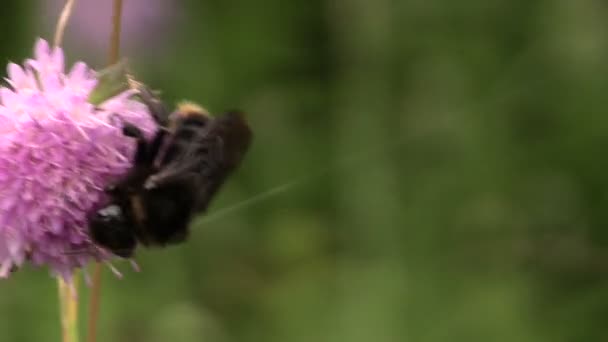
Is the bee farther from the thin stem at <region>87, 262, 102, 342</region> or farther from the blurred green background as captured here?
the blurred green background

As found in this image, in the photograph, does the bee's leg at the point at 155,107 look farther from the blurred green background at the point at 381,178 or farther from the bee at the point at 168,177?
the blurred green background at the point at 381,178

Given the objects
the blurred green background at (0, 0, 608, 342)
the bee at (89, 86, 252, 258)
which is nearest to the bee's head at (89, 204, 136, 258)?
the bee at (89, 86, 252, 258)

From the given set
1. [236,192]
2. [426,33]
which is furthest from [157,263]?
[426,33]

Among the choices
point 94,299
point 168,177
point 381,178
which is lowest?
point 381,178

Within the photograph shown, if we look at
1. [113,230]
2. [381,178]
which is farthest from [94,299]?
[381,178]

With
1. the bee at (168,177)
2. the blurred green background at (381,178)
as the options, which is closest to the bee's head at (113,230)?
the bee at (168,177)

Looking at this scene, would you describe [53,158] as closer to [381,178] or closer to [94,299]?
[94,299]
